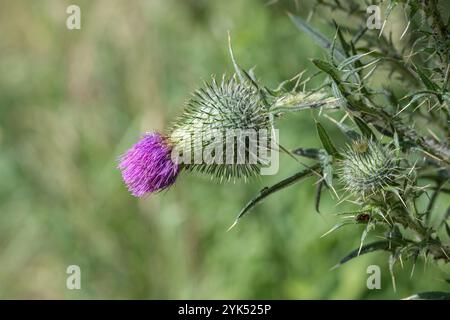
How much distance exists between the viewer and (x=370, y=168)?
2375 millimetres

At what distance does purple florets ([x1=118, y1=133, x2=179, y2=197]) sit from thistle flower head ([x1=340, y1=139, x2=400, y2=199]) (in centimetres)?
63

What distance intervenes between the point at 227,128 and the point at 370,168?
546 mm

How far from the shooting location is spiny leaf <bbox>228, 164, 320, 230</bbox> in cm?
232

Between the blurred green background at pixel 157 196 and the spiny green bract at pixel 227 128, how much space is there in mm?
1843

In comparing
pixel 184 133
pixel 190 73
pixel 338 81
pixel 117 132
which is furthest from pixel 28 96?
pixel 338 81

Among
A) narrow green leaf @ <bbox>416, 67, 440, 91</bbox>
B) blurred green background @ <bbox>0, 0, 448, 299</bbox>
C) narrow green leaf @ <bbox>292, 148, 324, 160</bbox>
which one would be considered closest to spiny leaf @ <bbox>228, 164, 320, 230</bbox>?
narrow green leaf @ <bbox>292, 148, 324, 160</bbox>

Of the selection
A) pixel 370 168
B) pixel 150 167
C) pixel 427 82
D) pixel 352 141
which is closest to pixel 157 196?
pixel 150 167

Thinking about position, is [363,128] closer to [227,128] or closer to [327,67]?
[327,67]

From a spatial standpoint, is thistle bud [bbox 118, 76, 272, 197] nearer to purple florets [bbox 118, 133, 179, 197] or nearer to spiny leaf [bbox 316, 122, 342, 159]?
purple florets [bbox 118, 133, 179, 197]

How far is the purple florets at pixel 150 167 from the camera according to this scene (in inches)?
101

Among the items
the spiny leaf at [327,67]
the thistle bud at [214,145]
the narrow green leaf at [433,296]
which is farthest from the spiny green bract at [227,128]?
the narrow green leaf at [433,296]

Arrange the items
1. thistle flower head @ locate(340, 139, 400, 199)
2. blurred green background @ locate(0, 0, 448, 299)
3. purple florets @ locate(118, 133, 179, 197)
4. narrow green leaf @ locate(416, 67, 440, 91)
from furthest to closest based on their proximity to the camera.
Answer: blurred green background @ locate(0, 0, 448, 299) < purple florets @ locate(118, 133, 179, 197) < thistle flower head @ locate(340, 139, 400, 199) < narrow green leaf @ locate(416, 67, 440, 91)

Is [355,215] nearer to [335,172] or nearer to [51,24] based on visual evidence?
[335,172]

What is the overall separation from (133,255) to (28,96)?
2.36 m
